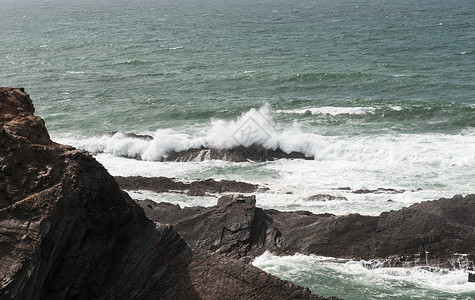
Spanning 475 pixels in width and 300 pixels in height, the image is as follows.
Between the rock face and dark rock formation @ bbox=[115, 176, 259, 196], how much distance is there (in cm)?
1346

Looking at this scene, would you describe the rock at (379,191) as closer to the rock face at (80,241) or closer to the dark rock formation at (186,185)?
the dark rock formation at (186,185)

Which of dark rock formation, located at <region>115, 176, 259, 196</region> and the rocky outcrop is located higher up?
the rocky outcrop

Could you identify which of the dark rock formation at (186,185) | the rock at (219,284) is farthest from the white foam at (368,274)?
the dark rock formation at (186,185)

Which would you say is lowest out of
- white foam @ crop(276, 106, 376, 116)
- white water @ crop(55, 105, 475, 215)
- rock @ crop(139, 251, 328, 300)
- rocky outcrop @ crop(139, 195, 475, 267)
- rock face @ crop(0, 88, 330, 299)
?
white water @ crop(55, 105, 475, 215)

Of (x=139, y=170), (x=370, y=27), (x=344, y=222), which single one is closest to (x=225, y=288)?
(x=344, y=222)

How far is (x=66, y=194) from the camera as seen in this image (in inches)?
361

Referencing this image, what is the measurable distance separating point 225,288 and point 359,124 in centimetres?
2647

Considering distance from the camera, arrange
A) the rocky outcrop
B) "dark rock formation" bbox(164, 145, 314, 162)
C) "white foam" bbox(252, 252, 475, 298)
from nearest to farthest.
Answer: "white foam" bbox(252, 252, 475, 298) < the rocky outcrop < "dark rock formation" bbox(164, 145, 314, 162)

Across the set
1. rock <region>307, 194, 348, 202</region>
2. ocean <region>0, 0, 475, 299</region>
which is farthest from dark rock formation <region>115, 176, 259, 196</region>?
rock <region>307, 194, 348, 202</region>

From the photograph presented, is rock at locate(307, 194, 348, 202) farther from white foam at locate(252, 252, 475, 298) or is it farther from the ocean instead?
white foam at locate(252, 252, 475, 298)

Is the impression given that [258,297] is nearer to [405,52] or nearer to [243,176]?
[243,176]

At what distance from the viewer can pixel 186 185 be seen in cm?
2489

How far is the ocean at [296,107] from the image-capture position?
75.2ft

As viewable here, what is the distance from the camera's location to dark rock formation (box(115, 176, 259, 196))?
24250 millimetres
